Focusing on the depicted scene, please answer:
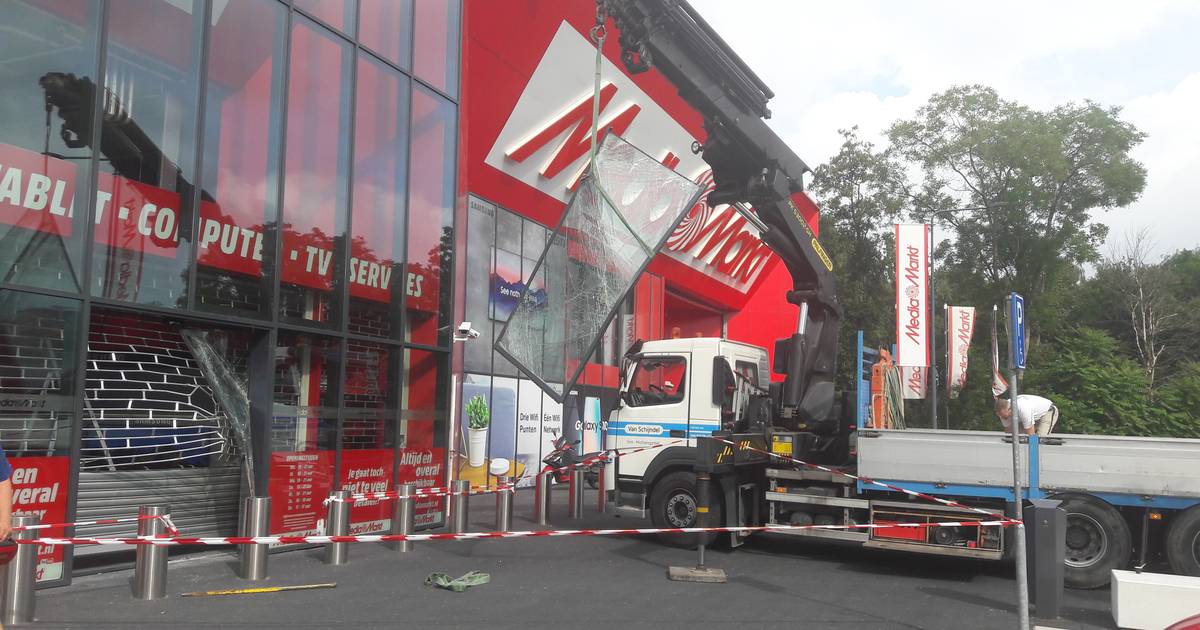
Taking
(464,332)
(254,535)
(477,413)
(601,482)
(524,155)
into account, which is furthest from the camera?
(524,155)

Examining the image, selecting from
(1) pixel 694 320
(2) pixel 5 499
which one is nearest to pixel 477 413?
(2) pixel 5 499

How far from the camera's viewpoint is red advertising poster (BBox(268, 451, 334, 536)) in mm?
9930

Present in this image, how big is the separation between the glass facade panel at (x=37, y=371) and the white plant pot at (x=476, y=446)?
Answer: 1003 centimetres

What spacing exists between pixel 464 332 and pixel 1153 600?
12327mm

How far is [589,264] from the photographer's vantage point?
8648 mm

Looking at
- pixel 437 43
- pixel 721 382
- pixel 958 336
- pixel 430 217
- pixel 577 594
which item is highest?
pixel 437 43

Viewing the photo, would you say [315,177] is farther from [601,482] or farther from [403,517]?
[601,482]

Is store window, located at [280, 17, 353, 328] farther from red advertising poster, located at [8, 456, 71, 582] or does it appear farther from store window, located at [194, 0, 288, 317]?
A: red advertising poster, located at [8, 456, 71, 582]

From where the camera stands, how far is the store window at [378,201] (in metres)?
11.2

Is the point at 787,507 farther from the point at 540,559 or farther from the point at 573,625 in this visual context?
the point at 573,625

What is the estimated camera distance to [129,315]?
8.76 metres

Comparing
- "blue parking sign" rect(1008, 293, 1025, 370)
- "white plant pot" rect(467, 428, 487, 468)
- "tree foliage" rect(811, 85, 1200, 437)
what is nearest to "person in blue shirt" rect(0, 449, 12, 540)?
"blue parking sign" rect(1008, 293, 1025, 370)

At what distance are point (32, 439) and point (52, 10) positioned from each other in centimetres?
396

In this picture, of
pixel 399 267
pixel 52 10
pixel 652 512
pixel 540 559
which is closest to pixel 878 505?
pixel 652 512
